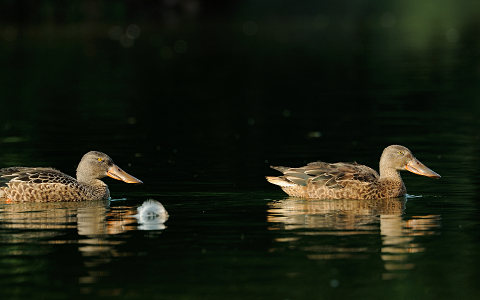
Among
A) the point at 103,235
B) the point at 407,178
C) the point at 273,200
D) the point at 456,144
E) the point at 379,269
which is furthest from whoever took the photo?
the point at 456,144

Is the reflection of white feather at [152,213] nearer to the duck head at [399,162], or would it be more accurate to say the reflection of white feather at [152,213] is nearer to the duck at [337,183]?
the duck at [337,183]

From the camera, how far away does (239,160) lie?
19.9 metres

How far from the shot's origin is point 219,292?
10641mm

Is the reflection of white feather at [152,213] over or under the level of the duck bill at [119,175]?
under

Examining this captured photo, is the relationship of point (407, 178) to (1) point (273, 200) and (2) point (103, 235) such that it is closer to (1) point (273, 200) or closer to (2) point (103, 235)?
(1) point (273, 200)

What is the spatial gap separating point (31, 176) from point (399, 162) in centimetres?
525

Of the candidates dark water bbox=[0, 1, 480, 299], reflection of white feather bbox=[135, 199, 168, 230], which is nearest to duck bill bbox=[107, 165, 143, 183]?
dark water bbox=[0, 1, 480, 299]

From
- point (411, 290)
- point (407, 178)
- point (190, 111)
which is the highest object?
point (190, 111)

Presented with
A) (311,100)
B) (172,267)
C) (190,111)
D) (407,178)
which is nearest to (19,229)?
(172,267)

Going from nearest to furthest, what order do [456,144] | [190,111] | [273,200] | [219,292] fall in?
[219,292] < [273,200] < [456,144] < [190,111]

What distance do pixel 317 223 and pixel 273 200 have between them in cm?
201

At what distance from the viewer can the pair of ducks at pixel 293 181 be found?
15648mm

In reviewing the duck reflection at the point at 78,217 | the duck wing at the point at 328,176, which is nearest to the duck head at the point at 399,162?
the duck wing at the point at 328,176

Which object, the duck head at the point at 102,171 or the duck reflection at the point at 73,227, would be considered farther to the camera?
the duck head at the point at 102,171
